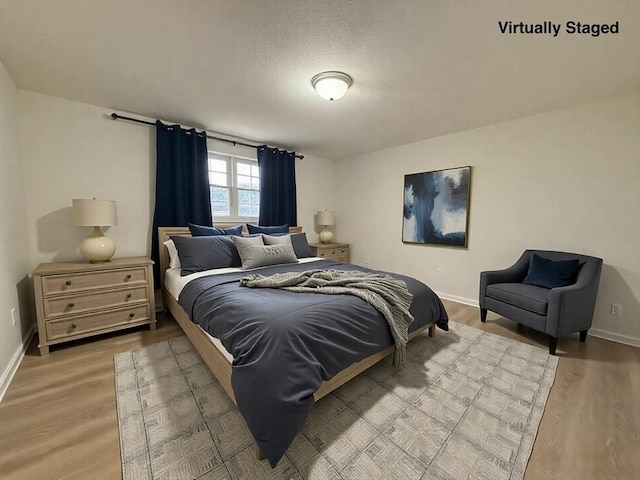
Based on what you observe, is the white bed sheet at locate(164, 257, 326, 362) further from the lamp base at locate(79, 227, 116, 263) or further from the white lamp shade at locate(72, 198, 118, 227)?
the white lamp shade at locate(72, 198, 118, 227)

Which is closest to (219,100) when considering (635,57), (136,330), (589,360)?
(136,330)

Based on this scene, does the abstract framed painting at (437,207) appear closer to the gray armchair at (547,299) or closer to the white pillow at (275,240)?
the gray armchair at (547,299)

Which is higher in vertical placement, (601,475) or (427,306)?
(427,306)

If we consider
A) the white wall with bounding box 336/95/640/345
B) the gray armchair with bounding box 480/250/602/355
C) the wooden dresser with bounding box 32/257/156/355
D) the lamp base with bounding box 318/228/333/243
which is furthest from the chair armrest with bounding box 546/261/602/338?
the wooden dresser with bounding box 32/257/156/355

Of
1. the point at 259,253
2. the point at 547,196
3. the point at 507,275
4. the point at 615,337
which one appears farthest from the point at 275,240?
the point at 615,337

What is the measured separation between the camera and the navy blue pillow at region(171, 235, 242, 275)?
8.37ft

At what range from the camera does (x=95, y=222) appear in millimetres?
2379

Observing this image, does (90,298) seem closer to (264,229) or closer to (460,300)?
(264,229)

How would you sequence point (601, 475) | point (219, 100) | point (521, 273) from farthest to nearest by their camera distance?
point (521, 273)
point (219, 100)
point (601, 475)

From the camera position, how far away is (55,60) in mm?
1915

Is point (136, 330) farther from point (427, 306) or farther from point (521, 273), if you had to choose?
point (521, 273)

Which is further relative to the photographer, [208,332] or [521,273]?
[521,273]

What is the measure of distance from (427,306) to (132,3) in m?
2.87

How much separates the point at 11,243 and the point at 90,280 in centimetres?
58
